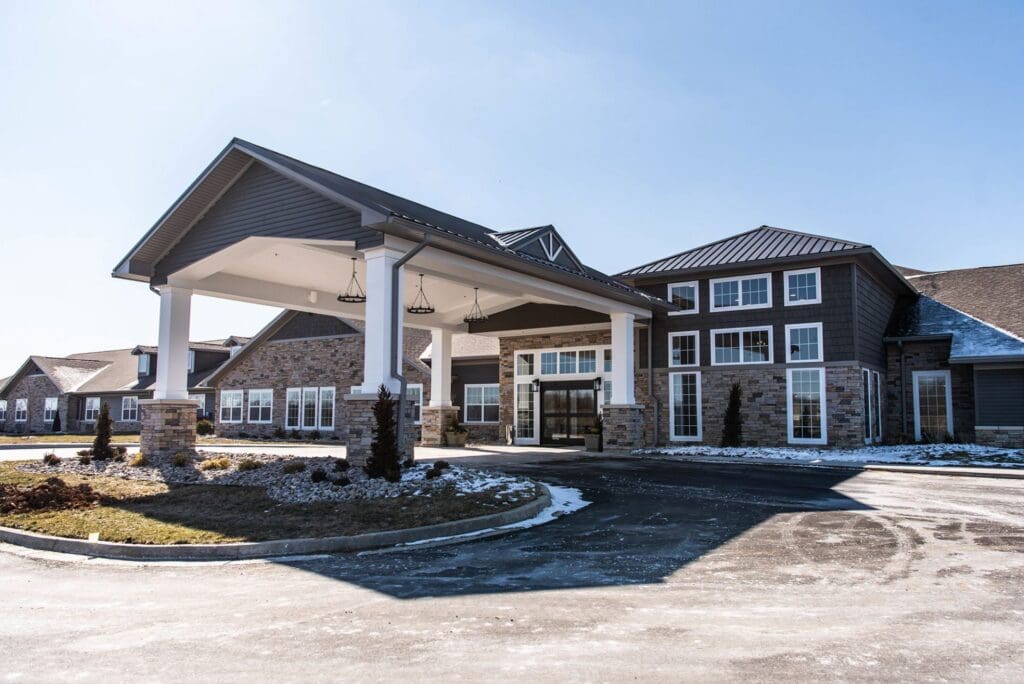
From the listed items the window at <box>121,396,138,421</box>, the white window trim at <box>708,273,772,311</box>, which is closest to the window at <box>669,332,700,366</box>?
the white window trim at <box>708,273,772,311</box>

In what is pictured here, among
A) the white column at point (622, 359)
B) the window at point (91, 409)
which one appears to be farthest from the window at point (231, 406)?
the white column at point (622, 359)

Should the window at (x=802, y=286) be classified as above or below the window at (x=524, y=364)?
above

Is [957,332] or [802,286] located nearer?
[802,286]

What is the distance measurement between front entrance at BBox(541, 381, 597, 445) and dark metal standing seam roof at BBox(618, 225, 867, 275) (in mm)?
4375

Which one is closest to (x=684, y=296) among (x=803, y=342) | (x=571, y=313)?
(x=571, y=313)

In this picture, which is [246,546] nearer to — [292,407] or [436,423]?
[436,423]

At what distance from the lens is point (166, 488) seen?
12859 millimetres

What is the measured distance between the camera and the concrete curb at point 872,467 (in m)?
15.8

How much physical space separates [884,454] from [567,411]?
10160 millimetres

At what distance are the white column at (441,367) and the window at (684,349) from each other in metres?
7.58

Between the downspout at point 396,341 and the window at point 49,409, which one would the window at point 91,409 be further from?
the downspout at point 396,341

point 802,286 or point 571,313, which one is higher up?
point 802,286

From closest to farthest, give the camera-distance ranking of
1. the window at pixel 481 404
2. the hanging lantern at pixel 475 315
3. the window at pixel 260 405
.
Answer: the hanging lantern at pixel 475 315
the window at pixel 481 404
the window at pixel 260 405

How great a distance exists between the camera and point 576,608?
576 cm
